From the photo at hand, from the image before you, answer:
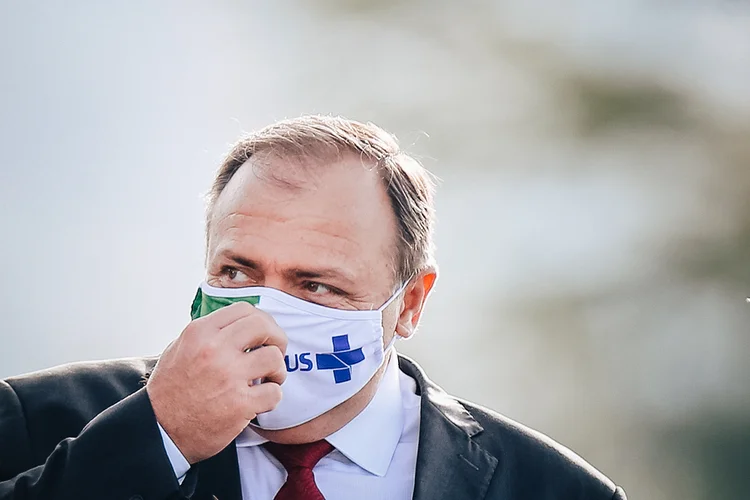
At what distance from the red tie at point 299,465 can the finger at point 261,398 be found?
1.57 feet

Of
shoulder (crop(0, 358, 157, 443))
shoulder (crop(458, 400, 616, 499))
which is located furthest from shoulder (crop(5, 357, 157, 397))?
shoulder (crop(458, 400, 616, 499))

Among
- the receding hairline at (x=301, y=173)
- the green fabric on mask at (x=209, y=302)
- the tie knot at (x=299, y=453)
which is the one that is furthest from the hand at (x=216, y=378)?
the receding hairline at (x=301, y=173)

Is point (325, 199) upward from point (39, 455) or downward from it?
upward

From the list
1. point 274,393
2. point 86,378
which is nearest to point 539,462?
point 274,393

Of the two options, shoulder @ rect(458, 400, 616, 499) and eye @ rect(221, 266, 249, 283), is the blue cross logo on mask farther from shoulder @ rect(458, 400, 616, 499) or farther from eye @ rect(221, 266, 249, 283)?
shoulder @ rect(458, 400, 616, 499)

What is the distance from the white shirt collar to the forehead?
1.40ft

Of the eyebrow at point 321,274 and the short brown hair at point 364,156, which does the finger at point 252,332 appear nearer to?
the eyebrow at point 321,274

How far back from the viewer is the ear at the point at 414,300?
3131 mm

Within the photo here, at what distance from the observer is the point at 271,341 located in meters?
2.40

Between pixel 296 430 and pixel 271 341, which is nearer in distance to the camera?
pixel 271 341

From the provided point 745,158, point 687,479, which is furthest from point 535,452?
point 745,158

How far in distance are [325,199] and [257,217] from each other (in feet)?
0.65

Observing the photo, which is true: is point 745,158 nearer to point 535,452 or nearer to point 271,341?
point 535,452

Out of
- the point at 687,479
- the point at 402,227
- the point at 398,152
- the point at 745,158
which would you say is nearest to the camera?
the point at 402,227
